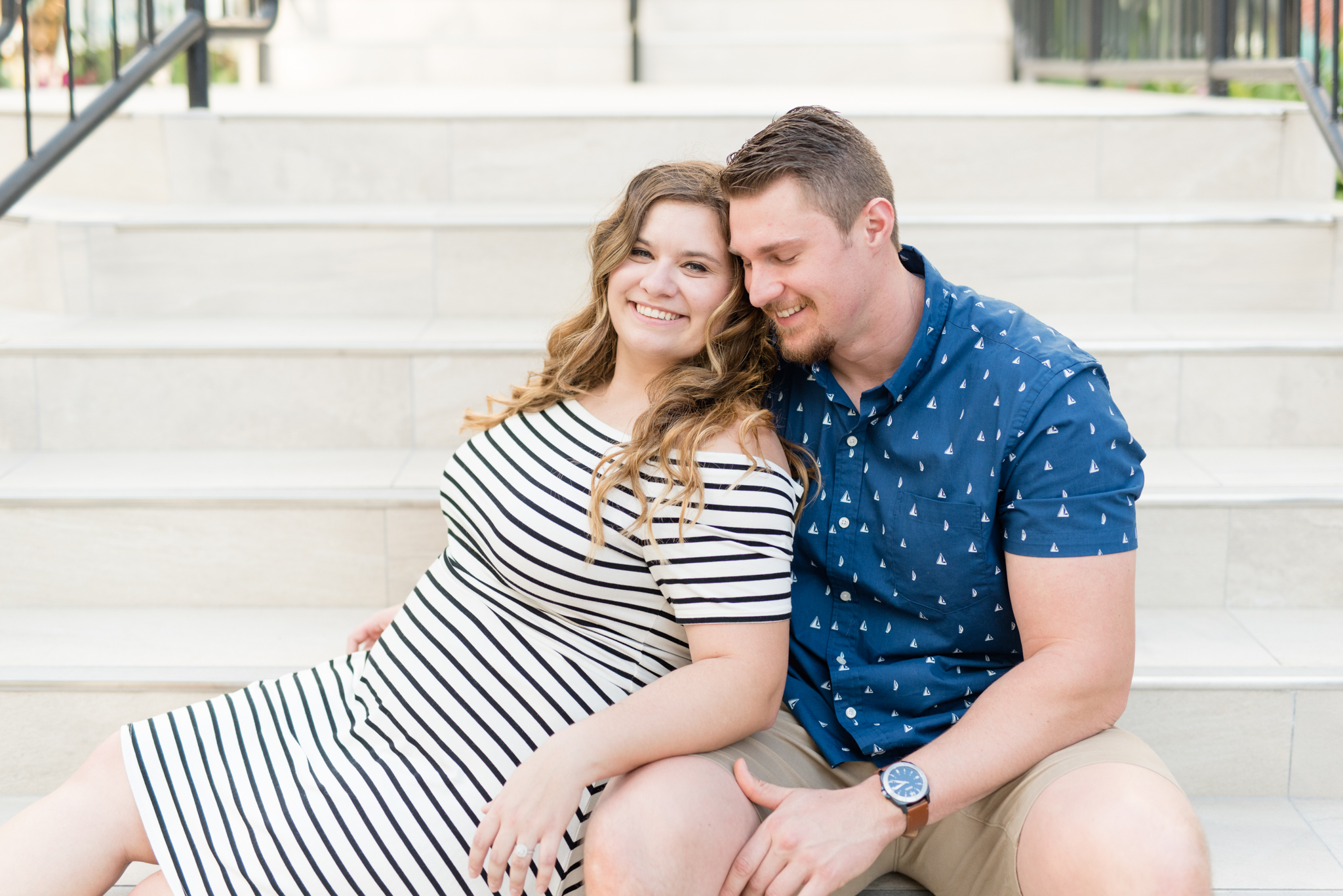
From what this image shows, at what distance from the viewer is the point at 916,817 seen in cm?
129

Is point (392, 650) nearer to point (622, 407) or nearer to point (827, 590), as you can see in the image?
point (622, 407)

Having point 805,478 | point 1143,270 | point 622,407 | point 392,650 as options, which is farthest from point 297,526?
point 1143,270

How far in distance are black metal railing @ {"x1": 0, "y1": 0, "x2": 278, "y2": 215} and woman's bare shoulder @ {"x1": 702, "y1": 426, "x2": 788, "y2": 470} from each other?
1613mm

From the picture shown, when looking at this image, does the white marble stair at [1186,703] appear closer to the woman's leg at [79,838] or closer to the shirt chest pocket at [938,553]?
the woman's leg at [79,838]

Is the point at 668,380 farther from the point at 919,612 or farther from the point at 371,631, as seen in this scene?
the point at 371,631

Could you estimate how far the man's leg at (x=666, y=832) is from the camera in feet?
3.88

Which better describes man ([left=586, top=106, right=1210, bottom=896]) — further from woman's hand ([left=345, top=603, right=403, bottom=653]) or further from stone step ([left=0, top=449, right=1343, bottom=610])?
stone step ([left=0, top=449, right=1343, bottom=610])

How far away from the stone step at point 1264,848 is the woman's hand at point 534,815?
1.72 ft

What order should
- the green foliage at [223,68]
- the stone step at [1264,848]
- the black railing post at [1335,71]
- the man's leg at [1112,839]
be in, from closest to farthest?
the man's leg at [1112,839]
the stone step at [1264,848]
the black railing post at [1335,71]
the green foliage at [223,68]

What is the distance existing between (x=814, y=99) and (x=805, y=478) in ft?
7.52

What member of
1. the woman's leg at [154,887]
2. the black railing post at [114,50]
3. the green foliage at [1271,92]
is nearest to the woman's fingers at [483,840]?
the woman's leg at [154,887]

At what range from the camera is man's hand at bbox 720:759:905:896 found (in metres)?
1.24

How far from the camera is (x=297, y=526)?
2.01 m

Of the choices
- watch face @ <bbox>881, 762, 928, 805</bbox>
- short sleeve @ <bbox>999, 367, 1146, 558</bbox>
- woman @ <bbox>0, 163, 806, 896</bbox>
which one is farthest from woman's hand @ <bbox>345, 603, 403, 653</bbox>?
short sleeve @ <bbox>999, 367, 1146, 558</bbox>
